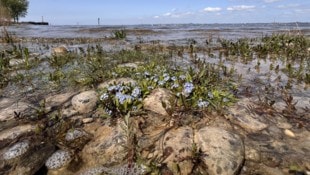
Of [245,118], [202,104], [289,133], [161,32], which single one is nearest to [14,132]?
[202,104]

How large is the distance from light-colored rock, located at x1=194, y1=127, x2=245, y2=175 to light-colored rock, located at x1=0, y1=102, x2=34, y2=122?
2.68 m

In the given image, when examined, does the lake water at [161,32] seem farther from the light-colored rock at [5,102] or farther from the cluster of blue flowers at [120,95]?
the light-colored rock at [5,102]

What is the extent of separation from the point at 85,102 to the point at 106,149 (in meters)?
1.27

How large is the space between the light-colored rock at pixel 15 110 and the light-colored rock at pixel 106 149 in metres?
1.33

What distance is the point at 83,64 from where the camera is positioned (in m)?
7.77

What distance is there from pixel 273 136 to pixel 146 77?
7.91 ft

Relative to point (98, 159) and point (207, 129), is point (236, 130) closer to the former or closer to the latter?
point (207, 129)

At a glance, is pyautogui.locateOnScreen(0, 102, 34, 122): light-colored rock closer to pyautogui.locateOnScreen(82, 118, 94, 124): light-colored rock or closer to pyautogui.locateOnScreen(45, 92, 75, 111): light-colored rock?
pyautogui.locateOnScreen(45, 92, 75, 111): light-colored rock

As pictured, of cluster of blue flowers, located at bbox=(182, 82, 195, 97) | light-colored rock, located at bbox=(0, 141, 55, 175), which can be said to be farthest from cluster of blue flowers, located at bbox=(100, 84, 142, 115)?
light-colored rock, located at bbox=(0, 141, 55, 175)

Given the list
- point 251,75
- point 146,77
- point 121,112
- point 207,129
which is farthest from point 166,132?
point 251,75

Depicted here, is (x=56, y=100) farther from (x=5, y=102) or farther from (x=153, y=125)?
(x=153, y=125)

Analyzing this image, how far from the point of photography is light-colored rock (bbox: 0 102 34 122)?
14.9ft

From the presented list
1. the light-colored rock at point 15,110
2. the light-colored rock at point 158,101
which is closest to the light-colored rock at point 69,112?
the light-colored rock at point 15,110

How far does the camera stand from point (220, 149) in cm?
342
